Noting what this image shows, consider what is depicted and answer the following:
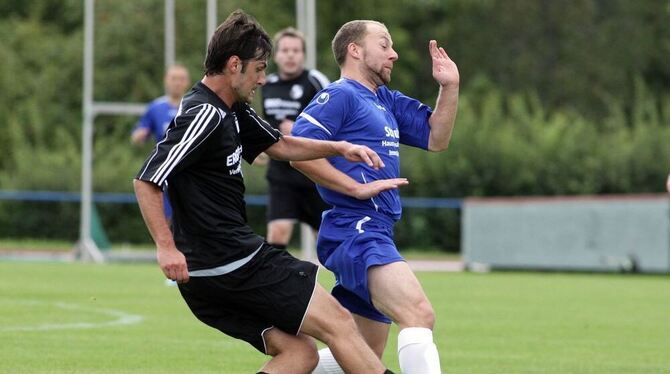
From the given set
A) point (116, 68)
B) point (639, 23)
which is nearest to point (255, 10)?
point (116, 68)

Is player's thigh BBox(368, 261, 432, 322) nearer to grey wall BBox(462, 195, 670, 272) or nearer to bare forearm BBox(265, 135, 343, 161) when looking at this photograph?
bare forearm BBox(265, 135, 343, 161)

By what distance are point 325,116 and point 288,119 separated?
6.56 metres

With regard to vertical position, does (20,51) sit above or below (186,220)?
below

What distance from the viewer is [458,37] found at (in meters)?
49.5

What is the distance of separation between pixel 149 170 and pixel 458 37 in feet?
144

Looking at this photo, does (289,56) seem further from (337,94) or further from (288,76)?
(337,94)

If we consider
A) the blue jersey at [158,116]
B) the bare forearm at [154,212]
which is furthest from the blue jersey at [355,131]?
the blue jersey at [158,116]

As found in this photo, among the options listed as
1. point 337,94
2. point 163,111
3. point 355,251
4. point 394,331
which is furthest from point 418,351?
point 163,111

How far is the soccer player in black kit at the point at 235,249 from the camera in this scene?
6309 mm

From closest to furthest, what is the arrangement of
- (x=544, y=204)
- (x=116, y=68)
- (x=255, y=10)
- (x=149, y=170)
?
(x=149, y=170), (x=544, y=204), (x=116, y=68), (x=255, y=10)

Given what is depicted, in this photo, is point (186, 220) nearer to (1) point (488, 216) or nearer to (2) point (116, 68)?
(1) point (488, 216)

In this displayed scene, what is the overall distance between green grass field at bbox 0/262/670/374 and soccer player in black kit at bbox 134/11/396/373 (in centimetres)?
225

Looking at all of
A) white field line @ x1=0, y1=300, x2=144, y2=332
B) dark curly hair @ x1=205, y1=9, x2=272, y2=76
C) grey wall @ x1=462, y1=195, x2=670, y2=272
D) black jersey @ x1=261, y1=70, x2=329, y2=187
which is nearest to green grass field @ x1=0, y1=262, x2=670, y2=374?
white field line @ x1=0, y1=300, x2=144, y2=332

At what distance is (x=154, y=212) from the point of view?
6.06m
